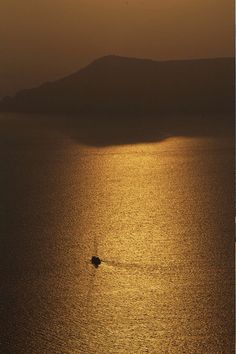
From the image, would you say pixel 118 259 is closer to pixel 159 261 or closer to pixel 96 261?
pixel 96 261

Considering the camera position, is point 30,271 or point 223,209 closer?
point 30,271

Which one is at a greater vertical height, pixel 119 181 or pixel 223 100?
pixel 223 100

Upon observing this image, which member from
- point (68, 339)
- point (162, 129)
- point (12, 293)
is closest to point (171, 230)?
point (12, 293)

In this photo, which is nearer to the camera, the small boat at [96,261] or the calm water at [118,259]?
the calm water at [118,259]

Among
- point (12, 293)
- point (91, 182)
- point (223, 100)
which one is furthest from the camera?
point (223, 100)

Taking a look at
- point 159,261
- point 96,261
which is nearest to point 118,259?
point 96,261

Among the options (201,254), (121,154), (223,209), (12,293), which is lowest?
(12,293)

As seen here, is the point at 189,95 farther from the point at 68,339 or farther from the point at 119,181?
the point at 68,339

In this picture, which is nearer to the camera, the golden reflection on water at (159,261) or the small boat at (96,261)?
the golden reflection on water at (159,261)

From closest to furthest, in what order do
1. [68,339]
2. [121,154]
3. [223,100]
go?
[68,339]
[121,154]
[223,100]
